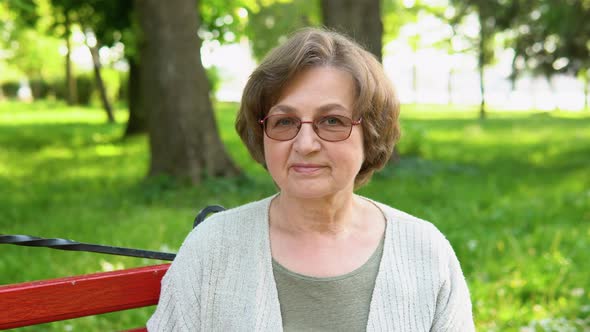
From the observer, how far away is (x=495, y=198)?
794 centimetres

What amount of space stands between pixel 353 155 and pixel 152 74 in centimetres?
716

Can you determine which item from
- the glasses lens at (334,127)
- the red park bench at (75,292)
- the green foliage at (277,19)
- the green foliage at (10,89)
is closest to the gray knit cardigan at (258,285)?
the red park bench at (75,292)

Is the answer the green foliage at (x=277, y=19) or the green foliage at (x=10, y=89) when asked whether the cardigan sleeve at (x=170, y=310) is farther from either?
the green foliage at (x=10, y=89)

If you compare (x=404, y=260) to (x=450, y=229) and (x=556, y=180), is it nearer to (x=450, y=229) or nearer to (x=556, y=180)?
(x=450, y=229)

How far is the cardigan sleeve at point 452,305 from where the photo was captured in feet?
6.79

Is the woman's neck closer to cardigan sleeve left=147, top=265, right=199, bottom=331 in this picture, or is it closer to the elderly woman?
the elderly woman

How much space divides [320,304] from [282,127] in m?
0.51

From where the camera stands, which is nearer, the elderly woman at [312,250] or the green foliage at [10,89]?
the elderly woman at [312,250]

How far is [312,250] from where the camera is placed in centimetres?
214

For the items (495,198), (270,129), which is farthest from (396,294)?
(495,198)

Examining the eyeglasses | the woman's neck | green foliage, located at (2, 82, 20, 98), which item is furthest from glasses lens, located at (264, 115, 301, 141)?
green foliage, located at (2, 82, 20, 98)

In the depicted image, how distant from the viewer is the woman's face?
1.99 metres

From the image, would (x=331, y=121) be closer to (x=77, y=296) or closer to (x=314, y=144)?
(x=314, y=144)

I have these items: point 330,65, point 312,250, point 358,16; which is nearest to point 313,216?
point 312,250
